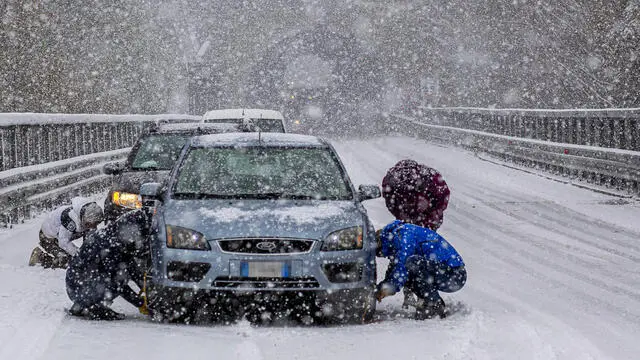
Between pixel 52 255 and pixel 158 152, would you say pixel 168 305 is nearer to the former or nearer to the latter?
pixel 52 255

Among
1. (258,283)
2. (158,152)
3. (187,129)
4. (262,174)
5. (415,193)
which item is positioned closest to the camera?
(258,283)

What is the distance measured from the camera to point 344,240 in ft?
20.0

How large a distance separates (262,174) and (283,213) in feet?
3.11

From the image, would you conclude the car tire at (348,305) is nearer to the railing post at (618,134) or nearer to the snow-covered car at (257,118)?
the snow-covered car at (257,118)

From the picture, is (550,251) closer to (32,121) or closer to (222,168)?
(222,168)

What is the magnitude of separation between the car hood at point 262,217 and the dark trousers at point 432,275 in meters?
0.52

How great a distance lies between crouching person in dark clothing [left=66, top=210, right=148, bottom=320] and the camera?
6.21m

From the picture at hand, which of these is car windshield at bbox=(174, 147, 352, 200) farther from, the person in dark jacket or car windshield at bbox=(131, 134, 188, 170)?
car windshield at bbox=(131, 134, 188, 170)

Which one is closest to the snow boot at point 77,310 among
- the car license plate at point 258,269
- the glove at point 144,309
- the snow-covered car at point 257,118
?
the glove at point 144,309

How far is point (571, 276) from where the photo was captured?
8078mm

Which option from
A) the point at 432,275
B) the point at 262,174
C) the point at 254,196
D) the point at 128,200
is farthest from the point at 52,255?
the point at 432,275

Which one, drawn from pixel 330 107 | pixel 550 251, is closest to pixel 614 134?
pixel 550 251

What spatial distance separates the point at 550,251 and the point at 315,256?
4420 mm

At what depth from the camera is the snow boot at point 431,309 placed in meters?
6.34
